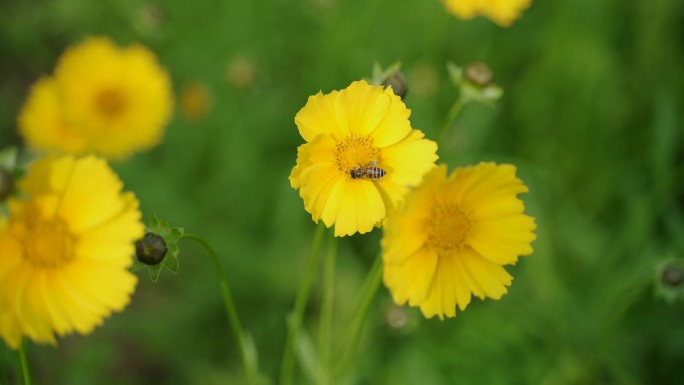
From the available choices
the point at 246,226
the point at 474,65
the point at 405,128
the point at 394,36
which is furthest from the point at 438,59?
the point at 405,128

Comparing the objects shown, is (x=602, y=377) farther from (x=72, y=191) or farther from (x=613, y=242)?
(x=72, y=191)

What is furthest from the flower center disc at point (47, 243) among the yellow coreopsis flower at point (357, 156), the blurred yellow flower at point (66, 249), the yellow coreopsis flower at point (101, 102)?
the yellow coreopsis flower at point (101, 102)

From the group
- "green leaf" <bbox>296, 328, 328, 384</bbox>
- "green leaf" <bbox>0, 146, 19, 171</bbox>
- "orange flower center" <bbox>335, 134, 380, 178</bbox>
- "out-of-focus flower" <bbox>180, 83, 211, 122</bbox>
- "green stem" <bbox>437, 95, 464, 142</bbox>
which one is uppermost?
"out-of-focus flower" <bbox>180, 83, 211, 122</bbox>

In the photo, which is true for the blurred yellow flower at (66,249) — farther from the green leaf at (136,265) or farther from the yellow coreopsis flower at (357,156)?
the yellow coreopsis flower at (357,156)

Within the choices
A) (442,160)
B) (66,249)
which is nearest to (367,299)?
(66,249)

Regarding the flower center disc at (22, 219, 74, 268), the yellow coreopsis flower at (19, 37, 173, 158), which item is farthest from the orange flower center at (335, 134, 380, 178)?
the yellow coreopsis flower at (19, 37, 173, 158)

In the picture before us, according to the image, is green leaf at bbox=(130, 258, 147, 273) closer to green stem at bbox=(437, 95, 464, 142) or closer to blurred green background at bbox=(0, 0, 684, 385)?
green stem at bbox=(437, 95, 464, 142)
